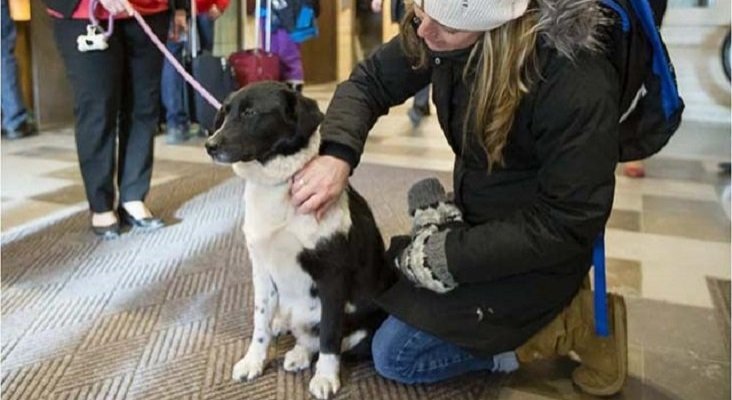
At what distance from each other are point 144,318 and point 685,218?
2.11m

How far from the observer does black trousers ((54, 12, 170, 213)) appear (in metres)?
2.33

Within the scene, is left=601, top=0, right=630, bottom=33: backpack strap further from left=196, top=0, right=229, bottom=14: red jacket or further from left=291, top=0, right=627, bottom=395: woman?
left=196, top=0, right=229, bottom=14: red jacket

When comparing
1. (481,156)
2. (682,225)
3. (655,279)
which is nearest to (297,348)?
(481,156)

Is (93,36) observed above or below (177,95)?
above

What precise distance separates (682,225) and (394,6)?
7.03 feet

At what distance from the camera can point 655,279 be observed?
223cm

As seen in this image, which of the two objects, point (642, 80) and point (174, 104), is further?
point (174, 104)

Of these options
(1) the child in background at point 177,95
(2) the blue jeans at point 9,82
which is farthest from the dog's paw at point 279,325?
(2) the blue jeans at point 9,82

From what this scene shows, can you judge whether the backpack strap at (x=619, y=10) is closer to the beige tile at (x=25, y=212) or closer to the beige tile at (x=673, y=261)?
the beige tile at (x=673, y=261)

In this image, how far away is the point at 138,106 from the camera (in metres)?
2.54

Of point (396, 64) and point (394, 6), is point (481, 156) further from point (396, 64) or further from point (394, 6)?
point (394, 6)

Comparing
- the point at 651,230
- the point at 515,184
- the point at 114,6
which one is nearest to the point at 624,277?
the point at 651,230

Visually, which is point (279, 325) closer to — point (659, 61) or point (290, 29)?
point (659, 61)

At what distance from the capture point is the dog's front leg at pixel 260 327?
1548 mm
